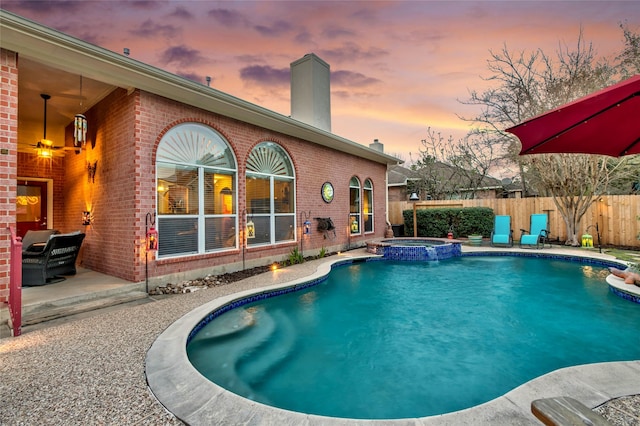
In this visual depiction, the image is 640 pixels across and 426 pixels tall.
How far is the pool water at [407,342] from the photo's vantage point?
2795mm

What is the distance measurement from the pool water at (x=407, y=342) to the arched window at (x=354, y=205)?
5163 mm

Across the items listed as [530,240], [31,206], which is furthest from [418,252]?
[31,206]

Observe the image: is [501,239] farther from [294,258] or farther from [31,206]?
[31,206]

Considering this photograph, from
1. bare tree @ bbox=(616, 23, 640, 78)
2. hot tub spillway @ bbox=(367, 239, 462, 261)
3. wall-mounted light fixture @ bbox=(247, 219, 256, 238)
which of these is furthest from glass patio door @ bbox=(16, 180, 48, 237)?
bare tree @ bbox=(616, 23, 640, 78)

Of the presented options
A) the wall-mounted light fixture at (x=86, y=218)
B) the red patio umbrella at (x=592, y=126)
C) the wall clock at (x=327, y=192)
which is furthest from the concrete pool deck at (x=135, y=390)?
the wall clock at (x=327, y=192)

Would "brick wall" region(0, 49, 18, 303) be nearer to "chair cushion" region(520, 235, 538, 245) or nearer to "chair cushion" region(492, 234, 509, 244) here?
"chair cushion" region(492, 234, 509, 244)

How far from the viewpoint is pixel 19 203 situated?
771 centimetres

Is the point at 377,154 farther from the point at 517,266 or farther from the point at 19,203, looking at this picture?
the point at 19,203

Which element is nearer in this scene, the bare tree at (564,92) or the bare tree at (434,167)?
the bare tree at (564,92)

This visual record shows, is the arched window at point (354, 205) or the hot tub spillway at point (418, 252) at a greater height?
the arched window at point (354, 205)

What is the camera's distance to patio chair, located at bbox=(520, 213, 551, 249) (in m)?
10.0

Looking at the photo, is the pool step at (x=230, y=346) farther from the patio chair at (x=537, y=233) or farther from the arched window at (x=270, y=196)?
the patio chair at (x=537, y=233)

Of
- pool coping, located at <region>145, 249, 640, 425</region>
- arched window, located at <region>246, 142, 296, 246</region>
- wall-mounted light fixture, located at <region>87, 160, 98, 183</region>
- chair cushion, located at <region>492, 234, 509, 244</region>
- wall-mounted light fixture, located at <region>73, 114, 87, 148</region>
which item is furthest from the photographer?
chair cushion, located at <region>492, 234, 509, 244</region>

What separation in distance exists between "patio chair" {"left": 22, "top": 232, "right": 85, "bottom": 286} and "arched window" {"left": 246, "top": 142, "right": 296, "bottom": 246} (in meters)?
3.58
